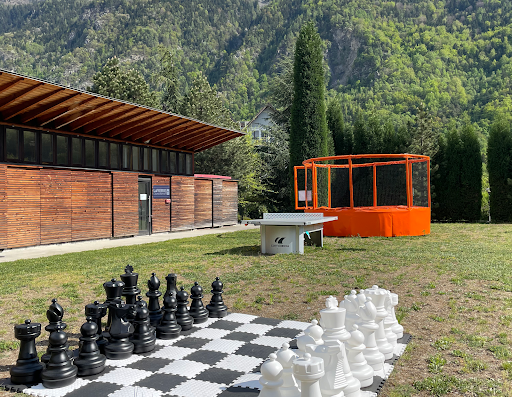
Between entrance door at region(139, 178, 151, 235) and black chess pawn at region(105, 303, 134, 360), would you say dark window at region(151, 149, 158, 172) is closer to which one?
entrance door at region(139, 178, 151, 235)

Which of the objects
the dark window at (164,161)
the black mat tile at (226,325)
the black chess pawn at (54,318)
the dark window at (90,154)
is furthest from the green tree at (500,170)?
the black chess pawn at (54,318)

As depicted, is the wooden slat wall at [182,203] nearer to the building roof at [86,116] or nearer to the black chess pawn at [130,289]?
the building roof at [86,116]

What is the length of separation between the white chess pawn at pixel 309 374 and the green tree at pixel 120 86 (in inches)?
1251

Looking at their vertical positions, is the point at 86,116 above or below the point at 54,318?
above

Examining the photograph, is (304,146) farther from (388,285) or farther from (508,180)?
(388,285)

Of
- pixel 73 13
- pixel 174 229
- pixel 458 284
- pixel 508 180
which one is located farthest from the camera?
pixel 73 13

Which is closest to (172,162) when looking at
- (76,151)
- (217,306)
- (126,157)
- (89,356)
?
(126,157)

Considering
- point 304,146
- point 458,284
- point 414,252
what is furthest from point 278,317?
point 304,146

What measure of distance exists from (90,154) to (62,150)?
1.11 meters

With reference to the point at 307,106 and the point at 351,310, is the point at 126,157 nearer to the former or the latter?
the point at 307,106

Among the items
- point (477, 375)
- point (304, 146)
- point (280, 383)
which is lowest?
point (477, 375)

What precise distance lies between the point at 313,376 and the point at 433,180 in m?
22.3

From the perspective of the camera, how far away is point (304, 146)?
77.7ft

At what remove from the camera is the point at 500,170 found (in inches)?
836
